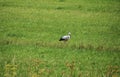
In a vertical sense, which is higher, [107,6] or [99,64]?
[99,64]

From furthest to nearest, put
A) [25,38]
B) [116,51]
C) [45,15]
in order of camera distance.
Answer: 1. [45,15]
2. [25,38]
3. [116,51]

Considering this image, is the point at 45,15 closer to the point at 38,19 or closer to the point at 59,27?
the point at 38,19

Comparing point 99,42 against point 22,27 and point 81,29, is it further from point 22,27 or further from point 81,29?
point 22,27

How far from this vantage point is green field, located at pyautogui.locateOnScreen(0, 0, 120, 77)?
8977mm

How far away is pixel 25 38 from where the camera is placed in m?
A: 17.8

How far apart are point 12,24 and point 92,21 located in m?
6.71

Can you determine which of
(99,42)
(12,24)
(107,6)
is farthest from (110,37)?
(107,6)

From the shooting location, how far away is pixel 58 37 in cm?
1881

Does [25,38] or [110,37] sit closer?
[25,38]

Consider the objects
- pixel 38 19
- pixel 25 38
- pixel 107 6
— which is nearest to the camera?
A: pixel 25 38

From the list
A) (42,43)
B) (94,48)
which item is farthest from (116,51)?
(42,43)

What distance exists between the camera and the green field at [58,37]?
898cm

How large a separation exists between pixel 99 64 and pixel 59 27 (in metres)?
9.99

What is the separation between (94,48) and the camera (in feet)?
51.1
